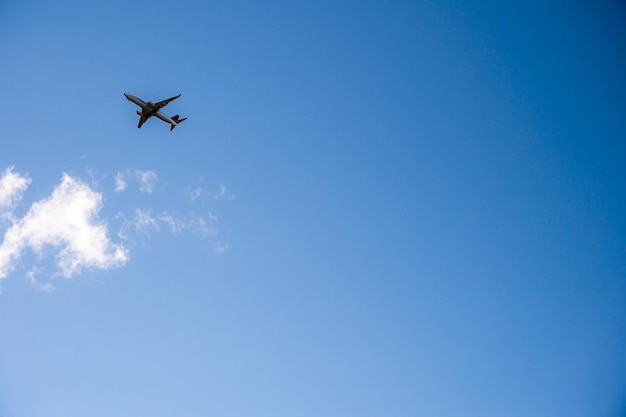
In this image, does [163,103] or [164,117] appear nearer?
[163,103]

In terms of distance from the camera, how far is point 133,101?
87562 mm

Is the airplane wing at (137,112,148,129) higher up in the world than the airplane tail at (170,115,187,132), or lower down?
lower down

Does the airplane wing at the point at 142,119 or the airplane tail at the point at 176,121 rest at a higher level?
the airplane tail at the point at 176,121

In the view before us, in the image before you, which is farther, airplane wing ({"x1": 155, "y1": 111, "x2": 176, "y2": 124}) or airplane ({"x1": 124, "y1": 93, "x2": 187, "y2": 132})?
airplane wing ({"x1": 155, "y1": 111, "x2": 176, "y2": 124})

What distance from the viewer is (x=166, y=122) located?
320 ft

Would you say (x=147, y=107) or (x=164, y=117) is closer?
(x=147, y=107)

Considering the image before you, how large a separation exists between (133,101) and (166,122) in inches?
428

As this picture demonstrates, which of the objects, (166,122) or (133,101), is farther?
(166,122)

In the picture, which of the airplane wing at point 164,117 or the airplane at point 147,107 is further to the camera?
the airplane wing at point 164,117
